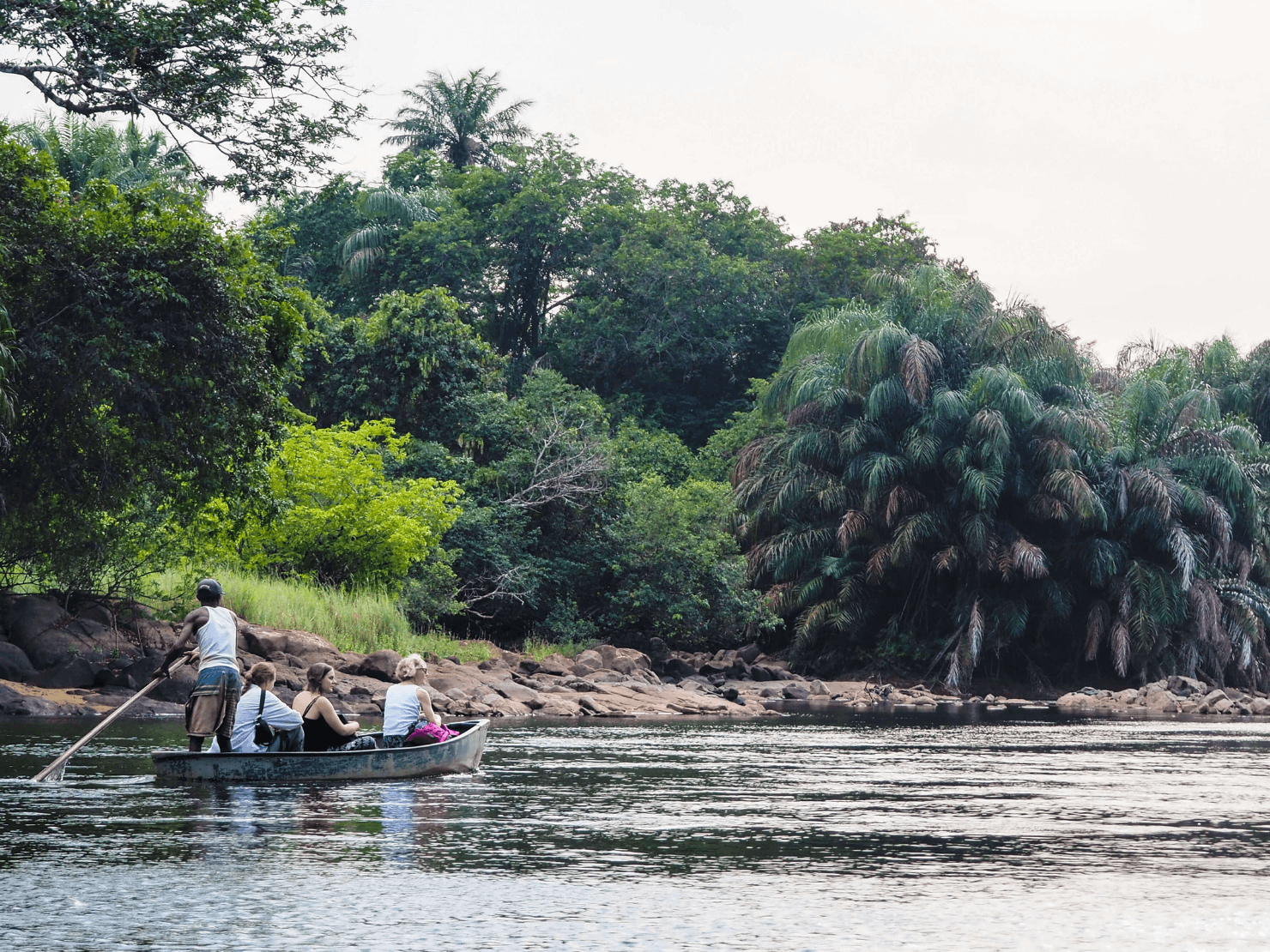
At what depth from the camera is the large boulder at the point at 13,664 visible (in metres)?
25.6

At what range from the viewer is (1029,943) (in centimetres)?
740

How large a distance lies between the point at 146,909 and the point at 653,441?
41.4 meters

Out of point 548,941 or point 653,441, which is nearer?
point 548,941

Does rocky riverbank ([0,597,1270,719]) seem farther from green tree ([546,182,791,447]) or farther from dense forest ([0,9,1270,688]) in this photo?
green tree ([546,182,791,447])

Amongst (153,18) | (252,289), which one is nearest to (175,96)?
(153,18)

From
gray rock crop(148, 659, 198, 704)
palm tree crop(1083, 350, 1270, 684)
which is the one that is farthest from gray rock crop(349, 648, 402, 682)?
palm tree crop(1083, 350, 1270, 684)

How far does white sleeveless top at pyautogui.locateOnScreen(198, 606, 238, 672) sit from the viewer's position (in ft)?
50.4

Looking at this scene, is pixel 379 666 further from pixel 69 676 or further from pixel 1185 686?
pixel 1185 686

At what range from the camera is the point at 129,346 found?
68.1 ft

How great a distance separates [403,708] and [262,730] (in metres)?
1.51

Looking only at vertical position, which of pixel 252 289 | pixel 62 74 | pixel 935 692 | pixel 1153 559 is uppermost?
pixel 62 74

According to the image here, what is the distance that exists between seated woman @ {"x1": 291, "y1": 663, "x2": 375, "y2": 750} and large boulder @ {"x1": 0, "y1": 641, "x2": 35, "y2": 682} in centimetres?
1182

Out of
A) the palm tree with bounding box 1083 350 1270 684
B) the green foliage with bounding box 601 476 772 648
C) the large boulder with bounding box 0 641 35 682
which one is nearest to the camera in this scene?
the large boulder with bounding box 0 641 35 682

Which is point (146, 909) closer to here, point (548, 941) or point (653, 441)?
point (548, 941)
